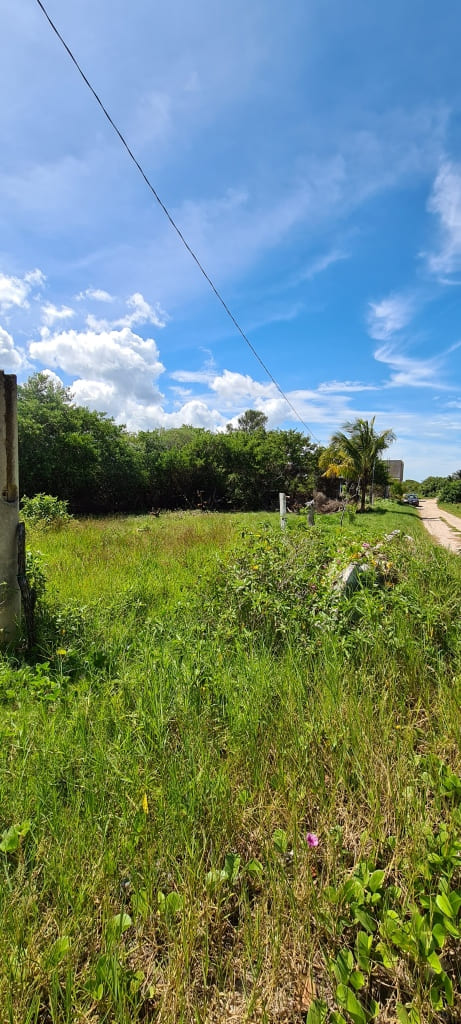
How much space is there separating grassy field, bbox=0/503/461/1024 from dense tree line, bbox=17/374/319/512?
14328 mm

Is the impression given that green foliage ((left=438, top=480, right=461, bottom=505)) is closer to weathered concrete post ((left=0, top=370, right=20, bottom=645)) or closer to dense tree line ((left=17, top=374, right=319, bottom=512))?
dense tree line ((left=17, top=374, right=319, bottom=512))

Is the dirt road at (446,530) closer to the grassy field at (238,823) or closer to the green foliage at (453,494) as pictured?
the grassy field at (238,823)

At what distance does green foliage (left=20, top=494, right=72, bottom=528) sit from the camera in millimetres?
9391

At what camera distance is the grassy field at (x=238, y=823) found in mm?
1219

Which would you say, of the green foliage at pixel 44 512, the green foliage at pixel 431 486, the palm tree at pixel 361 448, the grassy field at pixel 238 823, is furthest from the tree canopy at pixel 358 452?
the green foliage at pixel 431 486

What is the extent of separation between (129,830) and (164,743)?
0.49 meters

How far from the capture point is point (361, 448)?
24.5 meters

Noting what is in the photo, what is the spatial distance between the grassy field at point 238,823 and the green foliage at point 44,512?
6.53 meters

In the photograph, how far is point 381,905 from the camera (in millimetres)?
1432

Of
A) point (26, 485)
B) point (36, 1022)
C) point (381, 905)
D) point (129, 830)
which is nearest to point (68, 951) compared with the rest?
point (36, 1022)

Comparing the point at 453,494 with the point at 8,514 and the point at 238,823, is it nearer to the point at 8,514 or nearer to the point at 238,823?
the point at 8,514

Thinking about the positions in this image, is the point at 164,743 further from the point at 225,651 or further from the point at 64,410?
the point at 64,410

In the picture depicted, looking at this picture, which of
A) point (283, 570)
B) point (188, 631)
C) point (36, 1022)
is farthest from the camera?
point (283, 570)

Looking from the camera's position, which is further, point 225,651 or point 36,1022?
point 225,651
